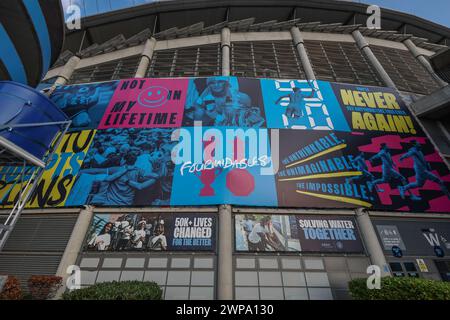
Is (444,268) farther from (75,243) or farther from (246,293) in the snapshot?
(75,243)

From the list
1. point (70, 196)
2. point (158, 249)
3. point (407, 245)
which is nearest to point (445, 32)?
point (407, 245)

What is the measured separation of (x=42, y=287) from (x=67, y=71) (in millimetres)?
20044

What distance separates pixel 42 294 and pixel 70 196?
5146mm

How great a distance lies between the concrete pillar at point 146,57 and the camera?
21.5m

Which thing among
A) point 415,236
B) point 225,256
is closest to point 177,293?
point 225,256

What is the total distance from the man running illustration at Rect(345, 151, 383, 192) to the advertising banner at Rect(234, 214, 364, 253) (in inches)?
104

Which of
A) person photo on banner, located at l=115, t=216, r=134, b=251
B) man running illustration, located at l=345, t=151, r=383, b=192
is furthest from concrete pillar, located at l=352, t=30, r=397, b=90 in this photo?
person photo on banner, located at l=115, t=216, r=134, b=251

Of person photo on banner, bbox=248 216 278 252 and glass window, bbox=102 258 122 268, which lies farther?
person photo on banner, bbox=248 216 278 252

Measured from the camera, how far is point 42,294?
10.5m

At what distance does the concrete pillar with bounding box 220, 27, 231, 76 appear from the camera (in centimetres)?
2099

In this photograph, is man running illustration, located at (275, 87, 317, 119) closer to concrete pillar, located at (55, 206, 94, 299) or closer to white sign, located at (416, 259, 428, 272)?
white sign, located at (416, 259, 428, 272)

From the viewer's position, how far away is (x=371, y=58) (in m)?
23.9

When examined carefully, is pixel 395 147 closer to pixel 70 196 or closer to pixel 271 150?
pixel 271 150

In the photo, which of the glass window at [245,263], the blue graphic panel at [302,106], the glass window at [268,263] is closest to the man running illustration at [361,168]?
the blue graphic panel at [302,106]
